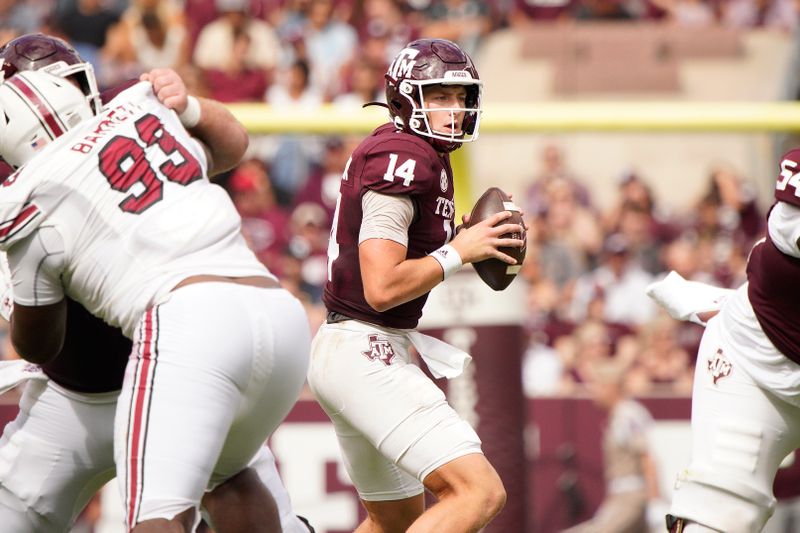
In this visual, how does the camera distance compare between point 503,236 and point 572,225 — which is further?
point 572,225

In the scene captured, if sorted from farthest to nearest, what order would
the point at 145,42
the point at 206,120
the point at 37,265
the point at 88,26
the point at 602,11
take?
the point at 602,11 → the point at 88,26 → the point at 145,42 → the point at 206,120 → the point at 37,265

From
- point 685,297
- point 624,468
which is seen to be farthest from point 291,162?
point 685,297

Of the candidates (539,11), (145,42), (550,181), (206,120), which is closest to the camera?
(206,120)

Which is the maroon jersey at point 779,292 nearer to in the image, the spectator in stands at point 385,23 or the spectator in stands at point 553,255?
the spectator in stands at point 553,255

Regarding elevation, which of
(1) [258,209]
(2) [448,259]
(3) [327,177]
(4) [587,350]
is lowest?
(4) [587,350]

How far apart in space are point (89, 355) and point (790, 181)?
2048 mm

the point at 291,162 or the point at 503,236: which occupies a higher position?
the point at 503,236

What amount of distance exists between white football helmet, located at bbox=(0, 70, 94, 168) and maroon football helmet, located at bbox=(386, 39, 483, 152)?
35.6 inches

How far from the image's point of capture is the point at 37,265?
10.5 ft

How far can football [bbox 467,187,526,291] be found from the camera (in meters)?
3.63

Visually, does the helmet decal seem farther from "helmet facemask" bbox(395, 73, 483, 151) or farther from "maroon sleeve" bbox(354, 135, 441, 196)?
"helmet facemask" bbox(395, 73, 483, 151)

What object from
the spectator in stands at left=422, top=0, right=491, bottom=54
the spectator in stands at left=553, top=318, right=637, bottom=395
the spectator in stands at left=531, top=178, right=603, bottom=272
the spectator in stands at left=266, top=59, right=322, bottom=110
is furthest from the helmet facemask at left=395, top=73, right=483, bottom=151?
the spectator in stands at left=422, top=0, right=491, bottom=54

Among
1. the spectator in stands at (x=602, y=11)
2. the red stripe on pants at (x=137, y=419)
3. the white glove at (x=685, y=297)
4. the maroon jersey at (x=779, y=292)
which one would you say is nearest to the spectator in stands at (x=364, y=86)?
the spectator in stands at (x=602, y=11)

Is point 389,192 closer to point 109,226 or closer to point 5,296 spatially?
point 109,226
